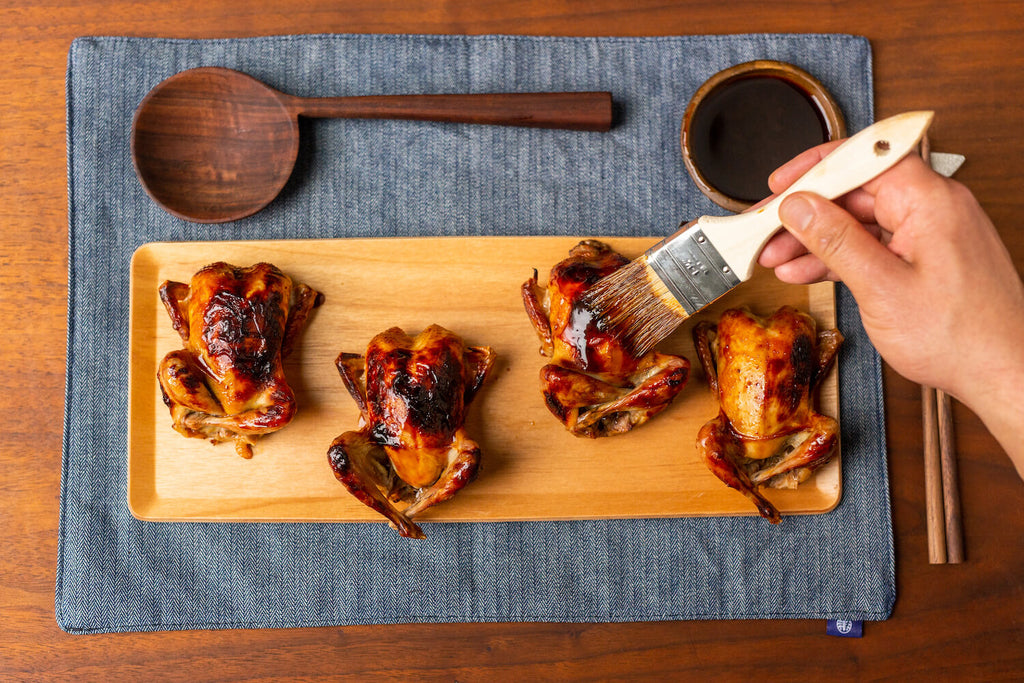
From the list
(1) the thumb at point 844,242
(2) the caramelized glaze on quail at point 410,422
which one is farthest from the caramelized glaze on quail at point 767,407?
(2) the caramelized glaze on quail at point 410,422

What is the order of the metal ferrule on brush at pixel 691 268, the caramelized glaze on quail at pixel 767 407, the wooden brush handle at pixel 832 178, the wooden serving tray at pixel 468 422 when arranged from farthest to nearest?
the wooden serving tray at pixel 468 422
the caramelized glaze on quail at pixel 767 407
the metal ferrule on brush at pixel 691 268
the wooden brush handle at pixel 832 178

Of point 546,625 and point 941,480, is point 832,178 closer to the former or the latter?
point 941,480

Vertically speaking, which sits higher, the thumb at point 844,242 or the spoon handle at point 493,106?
the spoon handle at point 493,106

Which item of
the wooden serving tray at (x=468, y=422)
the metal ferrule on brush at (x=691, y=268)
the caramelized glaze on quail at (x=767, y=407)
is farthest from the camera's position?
the wooden serving tray at (x=468, y=422)

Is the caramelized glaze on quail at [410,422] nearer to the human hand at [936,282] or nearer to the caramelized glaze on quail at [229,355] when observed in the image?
the caramelized glaze on quail at [229,355]

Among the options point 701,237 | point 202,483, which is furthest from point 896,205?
point 202,483

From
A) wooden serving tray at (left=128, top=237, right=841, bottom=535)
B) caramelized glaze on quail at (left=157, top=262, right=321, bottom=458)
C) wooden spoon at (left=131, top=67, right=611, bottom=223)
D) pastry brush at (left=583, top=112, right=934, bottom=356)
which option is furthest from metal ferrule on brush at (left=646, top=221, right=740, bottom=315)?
caramelized glaze on quail at (left=157, top=262, right=321, bottom=458)

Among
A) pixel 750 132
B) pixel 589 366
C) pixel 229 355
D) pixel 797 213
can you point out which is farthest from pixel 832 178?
pixel 229 355
